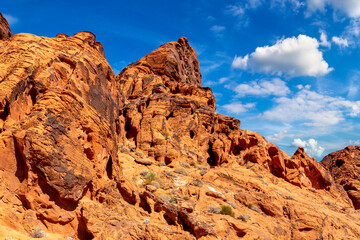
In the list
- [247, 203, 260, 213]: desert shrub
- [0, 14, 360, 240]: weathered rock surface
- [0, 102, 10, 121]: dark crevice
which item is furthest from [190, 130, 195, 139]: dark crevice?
[0, 102, 10, 121]: dark crevice

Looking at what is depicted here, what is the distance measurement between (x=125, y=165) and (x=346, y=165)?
56.4 m

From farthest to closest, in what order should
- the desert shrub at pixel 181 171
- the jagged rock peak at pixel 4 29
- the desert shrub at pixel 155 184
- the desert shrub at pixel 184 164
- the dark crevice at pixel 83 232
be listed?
1. the jagged rock peak at pixel 4 29
2. the desert shrub at pixel 184 164
3. the desert shrub at pixel 181 171
4. the desert shrub at pixel 155 184
5. the dark crevice at pixel 83 232

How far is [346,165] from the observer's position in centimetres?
5766

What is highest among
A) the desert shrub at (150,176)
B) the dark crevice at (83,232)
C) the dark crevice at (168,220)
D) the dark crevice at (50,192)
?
the desert shrub at (150,176)

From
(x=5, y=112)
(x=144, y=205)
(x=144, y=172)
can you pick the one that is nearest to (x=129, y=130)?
(x=144, y=172)

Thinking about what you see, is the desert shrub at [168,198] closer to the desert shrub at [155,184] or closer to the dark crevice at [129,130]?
the desert shrub at [155,184]

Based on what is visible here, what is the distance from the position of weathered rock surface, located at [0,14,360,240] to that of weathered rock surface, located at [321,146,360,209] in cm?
1586

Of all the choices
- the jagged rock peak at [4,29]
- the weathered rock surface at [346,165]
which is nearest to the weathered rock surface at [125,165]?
the jagged rock peak at [4,29]

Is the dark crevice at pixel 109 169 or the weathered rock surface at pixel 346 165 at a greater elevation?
the weathered rock surface at pixel 346 165

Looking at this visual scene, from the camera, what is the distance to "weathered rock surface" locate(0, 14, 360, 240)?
993cm

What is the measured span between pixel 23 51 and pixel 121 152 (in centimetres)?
1392

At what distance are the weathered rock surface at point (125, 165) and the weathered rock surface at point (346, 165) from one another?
624 inches

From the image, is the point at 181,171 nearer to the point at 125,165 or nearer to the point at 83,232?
the point at 125,165

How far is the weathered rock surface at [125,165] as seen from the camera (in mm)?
9930
